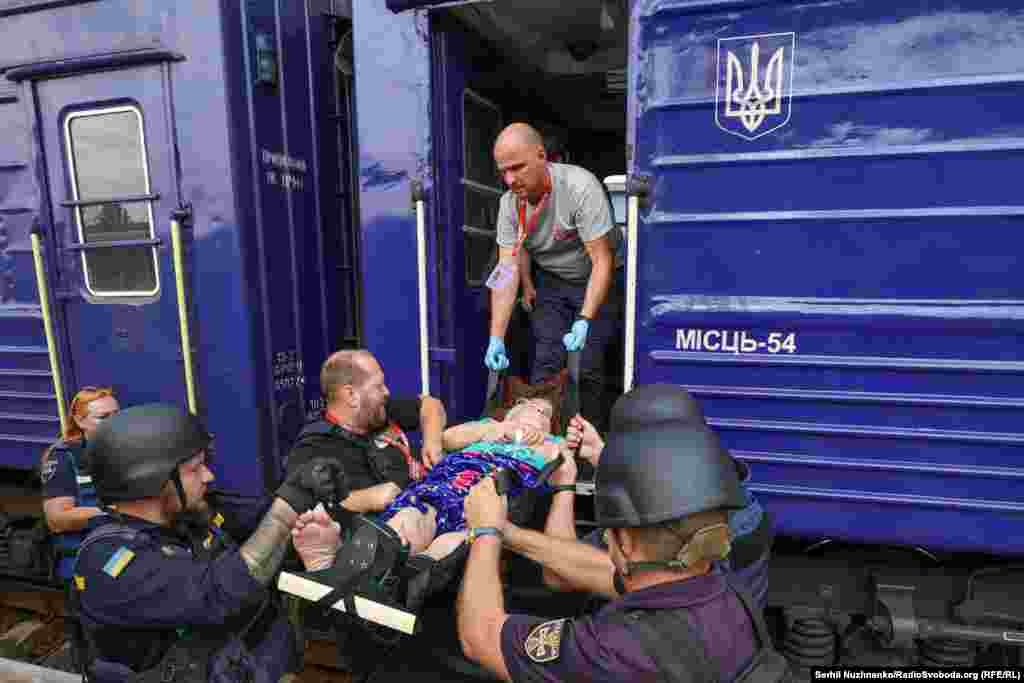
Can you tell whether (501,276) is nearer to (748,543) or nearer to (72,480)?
(748,543)

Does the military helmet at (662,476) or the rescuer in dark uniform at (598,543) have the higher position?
the military helmet at (662,476)

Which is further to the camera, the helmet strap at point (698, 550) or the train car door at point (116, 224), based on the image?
the train car door at point (116, 224)

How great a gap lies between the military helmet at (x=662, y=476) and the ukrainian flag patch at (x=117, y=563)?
1.34 m

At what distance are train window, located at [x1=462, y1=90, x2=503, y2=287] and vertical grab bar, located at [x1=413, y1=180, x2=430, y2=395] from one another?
46 cm

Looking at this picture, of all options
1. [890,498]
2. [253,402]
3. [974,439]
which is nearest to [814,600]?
[890,498]

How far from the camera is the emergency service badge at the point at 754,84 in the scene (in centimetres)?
227

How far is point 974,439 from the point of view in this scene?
2.23 m

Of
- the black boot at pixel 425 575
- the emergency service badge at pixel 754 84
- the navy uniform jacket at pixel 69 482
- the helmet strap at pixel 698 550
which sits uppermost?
the emergency service badge at pixel 754 84

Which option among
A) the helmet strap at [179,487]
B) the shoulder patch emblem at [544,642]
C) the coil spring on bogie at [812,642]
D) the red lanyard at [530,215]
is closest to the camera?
the shoulder patch emblem at [544,642]

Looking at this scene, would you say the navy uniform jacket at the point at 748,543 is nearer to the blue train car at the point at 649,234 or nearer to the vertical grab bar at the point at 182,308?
the blue train car at the point at 649,234

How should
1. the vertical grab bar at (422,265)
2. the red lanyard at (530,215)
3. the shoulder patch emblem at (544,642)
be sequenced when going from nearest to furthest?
the shoulder patch emblem at (544,642)
the vertical grab bar at (422,265)
the red lanyard at (530,215)

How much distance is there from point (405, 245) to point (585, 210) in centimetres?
90

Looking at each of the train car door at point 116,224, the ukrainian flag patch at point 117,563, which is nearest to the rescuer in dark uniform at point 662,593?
the ukrainian flag patch at point 117,563

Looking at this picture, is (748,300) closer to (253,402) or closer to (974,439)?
(974,439)
